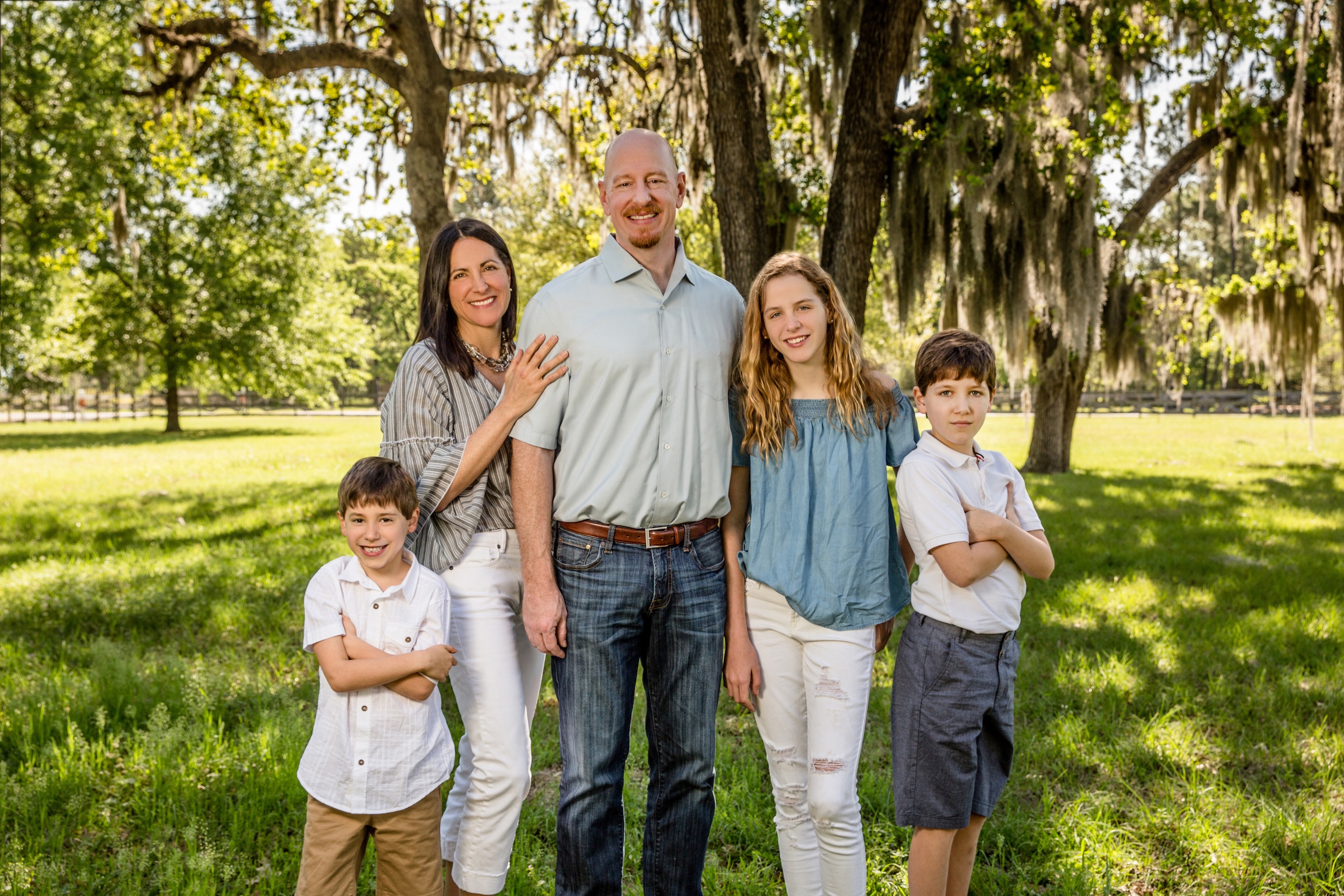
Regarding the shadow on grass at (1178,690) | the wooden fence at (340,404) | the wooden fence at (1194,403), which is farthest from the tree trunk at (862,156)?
the wooden fence at (1194,403)

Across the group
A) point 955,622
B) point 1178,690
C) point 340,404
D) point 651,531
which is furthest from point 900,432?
point 340,404

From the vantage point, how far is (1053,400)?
40.5 feet

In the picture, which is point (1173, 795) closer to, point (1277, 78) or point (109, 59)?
point (1277, 78)

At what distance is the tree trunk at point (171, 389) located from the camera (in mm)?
25641

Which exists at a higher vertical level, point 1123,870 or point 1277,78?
point 1277,78

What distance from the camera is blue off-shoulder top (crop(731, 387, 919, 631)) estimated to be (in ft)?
7.80

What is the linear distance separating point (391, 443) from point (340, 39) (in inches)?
260

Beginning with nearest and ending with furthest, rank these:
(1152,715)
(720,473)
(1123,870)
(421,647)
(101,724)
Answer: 1. (421,647)
2. (720,473)
3. (1123,870)
4. (101,724)
5. (1152,715)

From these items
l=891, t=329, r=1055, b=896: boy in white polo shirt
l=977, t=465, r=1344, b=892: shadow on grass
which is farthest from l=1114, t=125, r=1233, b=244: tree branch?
l=891, t=329, r=1055, b=896: boy in white polo shirt

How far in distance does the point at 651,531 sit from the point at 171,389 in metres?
28.4

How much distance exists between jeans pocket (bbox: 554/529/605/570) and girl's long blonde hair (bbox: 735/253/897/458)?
0.53 metres

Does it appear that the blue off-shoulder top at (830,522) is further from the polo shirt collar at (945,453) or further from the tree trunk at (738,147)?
the tree trunk at (738,147)

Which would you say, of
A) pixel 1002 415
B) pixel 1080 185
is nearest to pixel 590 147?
pixel 1080 185

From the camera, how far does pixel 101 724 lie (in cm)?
383
